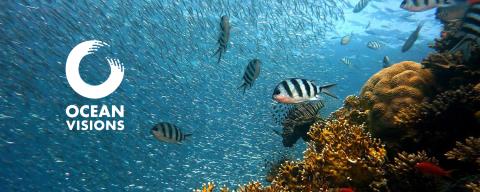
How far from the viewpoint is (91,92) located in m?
20.4

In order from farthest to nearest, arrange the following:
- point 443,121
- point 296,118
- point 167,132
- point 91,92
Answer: point 91,92 < point 296,118 < point 167,132 < point 443,121

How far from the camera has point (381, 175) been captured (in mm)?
5020

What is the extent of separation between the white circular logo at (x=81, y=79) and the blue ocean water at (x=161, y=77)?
640 mm

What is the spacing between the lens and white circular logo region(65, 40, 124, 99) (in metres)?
15.0

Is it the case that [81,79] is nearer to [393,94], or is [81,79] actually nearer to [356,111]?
[356,111]

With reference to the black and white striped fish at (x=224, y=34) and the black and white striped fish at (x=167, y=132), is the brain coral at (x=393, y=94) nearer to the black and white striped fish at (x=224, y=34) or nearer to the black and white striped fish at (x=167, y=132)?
the black and white striped fish at (x=224, y=34)

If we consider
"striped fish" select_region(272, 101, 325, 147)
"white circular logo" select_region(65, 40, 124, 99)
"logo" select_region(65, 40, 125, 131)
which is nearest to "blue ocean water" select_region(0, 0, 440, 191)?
"white circular logo" select_region(65, 40, 124, 99)

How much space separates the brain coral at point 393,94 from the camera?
582 cm

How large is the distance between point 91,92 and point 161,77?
19.9 feet

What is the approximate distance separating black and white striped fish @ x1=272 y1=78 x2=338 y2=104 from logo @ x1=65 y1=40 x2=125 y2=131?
9.17 m

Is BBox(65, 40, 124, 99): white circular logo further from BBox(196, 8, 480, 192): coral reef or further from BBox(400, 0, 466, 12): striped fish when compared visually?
BBox(400, 0, 466, 12): striped fish

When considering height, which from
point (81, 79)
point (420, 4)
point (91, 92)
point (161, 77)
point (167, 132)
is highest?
point (161, 77)

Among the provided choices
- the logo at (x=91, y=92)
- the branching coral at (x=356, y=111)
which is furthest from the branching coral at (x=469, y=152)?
→ the logo at (x=91, y=92)

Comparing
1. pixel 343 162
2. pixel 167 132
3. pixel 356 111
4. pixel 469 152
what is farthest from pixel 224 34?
pixel 469 152
